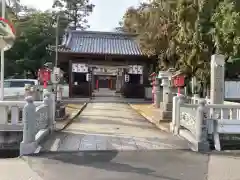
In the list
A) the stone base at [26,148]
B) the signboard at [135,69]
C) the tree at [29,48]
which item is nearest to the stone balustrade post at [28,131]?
the stone base at [26,148]

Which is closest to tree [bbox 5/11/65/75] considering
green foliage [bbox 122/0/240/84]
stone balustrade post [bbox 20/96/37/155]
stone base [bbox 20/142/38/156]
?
green foliage [bbox 122/0/240/84]

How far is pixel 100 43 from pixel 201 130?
87.0ft

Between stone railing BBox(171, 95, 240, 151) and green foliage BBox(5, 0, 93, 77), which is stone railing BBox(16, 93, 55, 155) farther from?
green foliage BBox(5, 0, 93, 77)

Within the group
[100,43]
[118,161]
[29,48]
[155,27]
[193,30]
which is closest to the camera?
[118,161]

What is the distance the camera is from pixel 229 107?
10.2 m

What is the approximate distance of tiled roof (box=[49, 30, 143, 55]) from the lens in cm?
3253

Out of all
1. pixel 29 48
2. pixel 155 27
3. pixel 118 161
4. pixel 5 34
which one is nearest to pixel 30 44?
pixel 29 48

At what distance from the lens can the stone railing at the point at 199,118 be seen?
29.7 ft

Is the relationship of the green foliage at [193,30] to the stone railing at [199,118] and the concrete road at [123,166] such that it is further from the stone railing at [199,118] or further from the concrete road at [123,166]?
the concrete road at [123,166]

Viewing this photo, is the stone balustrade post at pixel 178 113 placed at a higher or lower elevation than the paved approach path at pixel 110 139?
higher

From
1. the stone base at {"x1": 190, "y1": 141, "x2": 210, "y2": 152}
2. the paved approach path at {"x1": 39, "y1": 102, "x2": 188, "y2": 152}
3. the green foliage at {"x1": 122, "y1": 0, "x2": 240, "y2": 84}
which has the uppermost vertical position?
the green foliage at {"x1": 122, "y1": 0, "x2": 240, "y2": 84}

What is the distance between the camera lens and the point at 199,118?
9.07m

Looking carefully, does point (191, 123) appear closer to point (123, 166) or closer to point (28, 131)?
point (123, 166)

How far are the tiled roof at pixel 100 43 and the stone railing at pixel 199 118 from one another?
21324 millimetres
